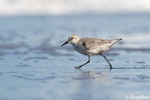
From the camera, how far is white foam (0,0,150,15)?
25.6 metres

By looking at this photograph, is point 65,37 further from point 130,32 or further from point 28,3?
point 28,3

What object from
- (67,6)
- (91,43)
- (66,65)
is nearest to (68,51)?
(66,65)

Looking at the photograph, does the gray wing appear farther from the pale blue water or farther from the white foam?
the white foam

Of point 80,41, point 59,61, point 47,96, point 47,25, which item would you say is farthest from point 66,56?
point 47,25

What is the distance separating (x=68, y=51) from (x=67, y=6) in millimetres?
12645

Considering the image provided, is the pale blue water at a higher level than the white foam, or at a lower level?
lower

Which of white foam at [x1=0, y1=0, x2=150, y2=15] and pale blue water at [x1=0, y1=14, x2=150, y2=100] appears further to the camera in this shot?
white foam at [x1=0, y1=0, x2=150, y2=15]

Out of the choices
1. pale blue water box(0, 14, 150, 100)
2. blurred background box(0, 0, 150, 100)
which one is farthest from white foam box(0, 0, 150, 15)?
pale blue water box(0, 14, 150, 100)

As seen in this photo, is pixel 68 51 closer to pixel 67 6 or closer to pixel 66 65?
pixel 66 65

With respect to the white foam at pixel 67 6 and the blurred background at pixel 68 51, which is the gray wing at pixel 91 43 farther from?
the white foam at pixel 67 6

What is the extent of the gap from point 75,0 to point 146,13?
3.43 m

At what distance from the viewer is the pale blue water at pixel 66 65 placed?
7961 millimetres

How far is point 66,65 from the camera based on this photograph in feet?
35.8

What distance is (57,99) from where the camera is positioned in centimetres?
738
